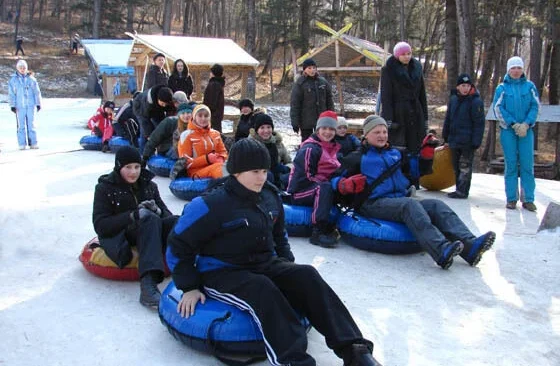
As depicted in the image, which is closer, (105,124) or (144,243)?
(144,243)

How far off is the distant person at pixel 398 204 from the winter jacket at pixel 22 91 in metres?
8.15

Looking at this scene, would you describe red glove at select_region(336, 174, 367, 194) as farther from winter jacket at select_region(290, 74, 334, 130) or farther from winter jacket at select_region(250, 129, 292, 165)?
winter jacket at select_region(290, 74, 334, 130)

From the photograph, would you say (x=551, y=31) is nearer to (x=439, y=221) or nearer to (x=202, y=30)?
(x=439, y=221)

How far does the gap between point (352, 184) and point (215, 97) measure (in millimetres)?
5487

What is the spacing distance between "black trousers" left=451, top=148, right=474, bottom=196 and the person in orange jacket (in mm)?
3104

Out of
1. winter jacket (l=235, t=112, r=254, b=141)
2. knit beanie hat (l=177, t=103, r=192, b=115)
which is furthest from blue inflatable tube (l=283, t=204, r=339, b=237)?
knit beanie hat (l=177, t=103, r=192, b=115)

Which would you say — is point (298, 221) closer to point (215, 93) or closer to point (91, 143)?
point (215, 93)

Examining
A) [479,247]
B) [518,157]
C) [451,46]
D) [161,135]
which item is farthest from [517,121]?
[451,46]

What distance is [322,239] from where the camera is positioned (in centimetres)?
550

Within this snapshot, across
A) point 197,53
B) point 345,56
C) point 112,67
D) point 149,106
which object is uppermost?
point 345,56

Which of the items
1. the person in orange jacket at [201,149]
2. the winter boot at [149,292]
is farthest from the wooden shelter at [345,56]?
the winter boot at [149,292]

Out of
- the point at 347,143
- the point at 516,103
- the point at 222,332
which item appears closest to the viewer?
the point at 222,332

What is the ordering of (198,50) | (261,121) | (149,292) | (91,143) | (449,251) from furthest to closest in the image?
(198,50) < (91,143) < (261,121) < (449,251) < (149,292)

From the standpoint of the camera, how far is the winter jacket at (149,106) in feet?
29.1
